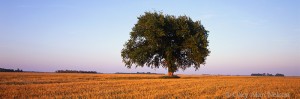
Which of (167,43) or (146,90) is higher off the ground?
(167,43)

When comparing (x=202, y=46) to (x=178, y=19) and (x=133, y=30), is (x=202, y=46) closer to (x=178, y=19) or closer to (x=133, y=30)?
(x=178, y=19)

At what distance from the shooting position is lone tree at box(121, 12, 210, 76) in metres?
51.6

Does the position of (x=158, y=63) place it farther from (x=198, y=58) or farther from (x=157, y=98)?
(x=157, y=98)

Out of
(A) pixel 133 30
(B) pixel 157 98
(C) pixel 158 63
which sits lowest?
(B) pixel 157 98

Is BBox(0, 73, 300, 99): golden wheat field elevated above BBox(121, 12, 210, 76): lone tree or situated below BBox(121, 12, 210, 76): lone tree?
below

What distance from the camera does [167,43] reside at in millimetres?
53188

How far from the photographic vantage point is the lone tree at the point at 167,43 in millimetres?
51562

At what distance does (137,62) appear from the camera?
5278cm

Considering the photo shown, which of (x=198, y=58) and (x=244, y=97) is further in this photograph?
(x=198, y=58)

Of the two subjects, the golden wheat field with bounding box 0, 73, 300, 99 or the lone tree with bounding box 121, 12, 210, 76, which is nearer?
the golden wheat field with bounding box 0, 73, 300, 99

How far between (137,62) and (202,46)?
10.7 metres

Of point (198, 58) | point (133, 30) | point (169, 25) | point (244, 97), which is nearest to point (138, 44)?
point (133, 30)

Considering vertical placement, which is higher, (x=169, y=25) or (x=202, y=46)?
(x=169, y=25)

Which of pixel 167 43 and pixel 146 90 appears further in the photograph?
pixel 167 43
